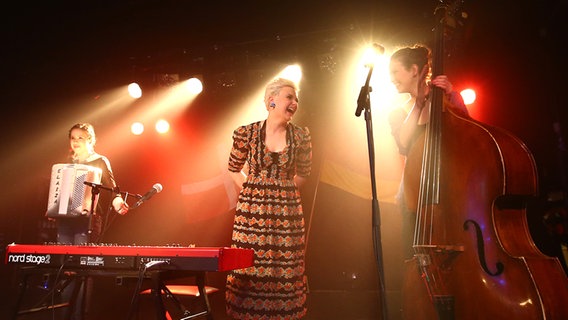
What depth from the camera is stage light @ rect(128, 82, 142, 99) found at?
21.0 feet

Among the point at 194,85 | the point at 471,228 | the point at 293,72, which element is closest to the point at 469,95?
the point at 293,72

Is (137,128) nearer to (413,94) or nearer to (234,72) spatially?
(234,72)

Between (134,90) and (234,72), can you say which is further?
(134,90)

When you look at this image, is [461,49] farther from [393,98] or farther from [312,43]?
[312,43]

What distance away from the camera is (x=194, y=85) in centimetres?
642

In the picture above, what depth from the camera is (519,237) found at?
1.90 metres

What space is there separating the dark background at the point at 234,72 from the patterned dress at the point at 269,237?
7.94 ft

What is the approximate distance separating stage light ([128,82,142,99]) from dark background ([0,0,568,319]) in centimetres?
19

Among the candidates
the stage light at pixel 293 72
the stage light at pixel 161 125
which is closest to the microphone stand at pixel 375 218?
the stage light at pixel 293 72

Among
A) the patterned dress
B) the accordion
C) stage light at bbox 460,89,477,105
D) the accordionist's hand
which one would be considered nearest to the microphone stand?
the patterned dress

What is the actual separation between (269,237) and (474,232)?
1.28 m

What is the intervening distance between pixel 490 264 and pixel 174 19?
17.3 feet

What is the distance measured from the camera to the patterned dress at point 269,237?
2633 millimetres

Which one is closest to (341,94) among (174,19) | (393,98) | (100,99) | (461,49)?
(393,98)
